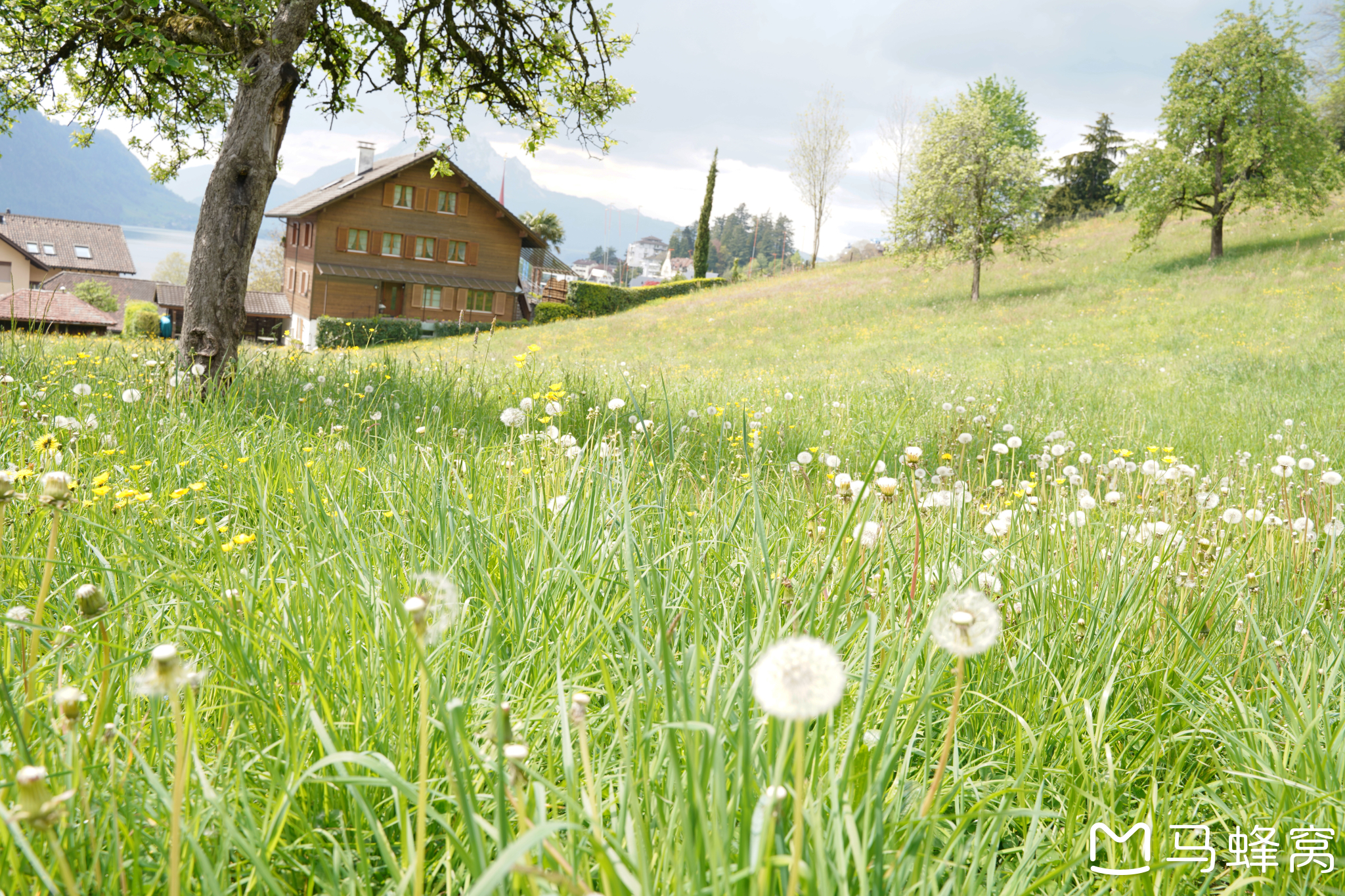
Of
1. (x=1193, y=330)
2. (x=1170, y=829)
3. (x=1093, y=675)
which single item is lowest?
(x=1170, y=829)

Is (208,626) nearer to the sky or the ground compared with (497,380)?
nearer to the ground

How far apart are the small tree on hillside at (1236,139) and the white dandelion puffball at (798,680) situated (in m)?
34.1

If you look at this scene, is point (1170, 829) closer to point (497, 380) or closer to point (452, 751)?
point (452, 751)

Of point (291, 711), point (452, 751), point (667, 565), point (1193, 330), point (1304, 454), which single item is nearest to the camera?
point (452, 751)

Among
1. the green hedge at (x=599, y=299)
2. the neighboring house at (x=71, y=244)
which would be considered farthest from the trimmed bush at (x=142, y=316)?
the neighboring house at (x=71, y=244)

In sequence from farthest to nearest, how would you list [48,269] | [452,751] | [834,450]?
[48,269] → [834,450] → [452,751]

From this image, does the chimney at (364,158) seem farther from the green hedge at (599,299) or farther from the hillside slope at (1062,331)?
the hillside slope at (1062,331)

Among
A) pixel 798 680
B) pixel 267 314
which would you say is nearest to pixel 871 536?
pixel 798 680

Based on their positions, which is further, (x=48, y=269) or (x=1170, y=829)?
(x=48, y=269)

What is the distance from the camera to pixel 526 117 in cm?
984

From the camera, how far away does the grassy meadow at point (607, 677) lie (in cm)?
93

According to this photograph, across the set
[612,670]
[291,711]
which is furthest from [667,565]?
[291,711]

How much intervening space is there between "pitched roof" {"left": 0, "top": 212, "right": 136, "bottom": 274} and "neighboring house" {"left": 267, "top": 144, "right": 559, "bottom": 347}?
45.5 meters

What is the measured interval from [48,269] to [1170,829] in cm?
7461
